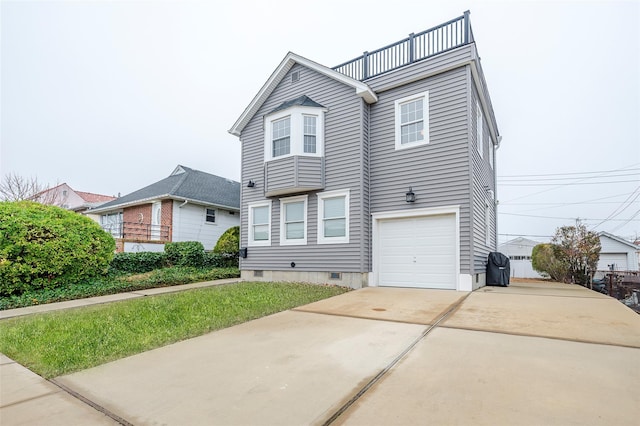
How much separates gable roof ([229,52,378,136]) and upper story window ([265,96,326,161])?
1.01 meters

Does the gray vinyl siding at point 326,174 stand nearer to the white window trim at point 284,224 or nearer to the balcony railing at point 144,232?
the white window trim at point 284,224

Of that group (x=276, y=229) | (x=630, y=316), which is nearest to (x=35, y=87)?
(x=276, y=229)

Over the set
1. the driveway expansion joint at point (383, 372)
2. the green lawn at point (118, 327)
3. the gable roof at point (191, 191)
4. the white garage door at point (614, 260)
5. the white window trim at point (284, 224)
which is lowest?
the white garage door at point (614, 260)

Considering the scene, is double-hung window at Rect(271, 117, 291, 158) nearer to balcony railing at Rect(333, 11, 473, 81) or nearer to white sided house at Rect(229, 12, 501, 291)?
white sided house at Rect(229, 12, 501, 291)

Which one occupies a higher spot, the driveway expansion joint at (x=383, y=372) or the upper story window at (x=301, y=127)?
the upper story window at (x=301, y=127)

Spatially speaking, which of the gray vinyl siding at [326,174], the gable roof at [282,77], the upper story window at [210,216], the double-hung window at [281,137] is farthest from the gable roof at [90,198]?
the double-hung window at [281,137]

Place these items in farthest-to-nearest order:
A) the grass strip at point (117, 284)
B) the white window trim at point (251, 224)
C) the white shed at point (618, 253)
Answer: the white shed at point (618, 253) → the white window trim at point (251, 224) → the grass strip at point (117, 284)

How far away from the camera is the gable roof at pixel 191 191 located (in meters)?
15.9

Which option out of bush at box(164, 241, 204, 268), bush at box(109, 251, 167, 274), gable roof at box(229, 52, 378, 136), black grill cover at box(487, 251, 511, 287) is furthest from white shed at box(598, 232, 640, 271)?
bush at box(109, 251, 167, 274)

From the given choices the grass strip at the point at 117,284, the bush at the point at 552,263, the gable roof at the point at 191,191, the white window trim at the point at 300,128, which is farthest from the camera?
the gable roof at the point at 191,191

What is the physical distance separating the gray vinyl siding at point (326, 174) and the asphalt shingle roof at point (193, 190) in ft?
19.8

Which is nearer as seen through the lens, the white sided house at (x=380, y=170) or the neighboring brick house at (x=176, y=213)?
the white sided house at (x=380, y=170)

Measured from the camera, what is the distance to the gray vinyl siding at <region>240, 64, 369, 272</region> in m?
9.04

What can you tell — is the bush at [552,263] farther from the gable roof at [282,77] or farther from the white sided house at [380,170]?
the gable roof at [282,77]
